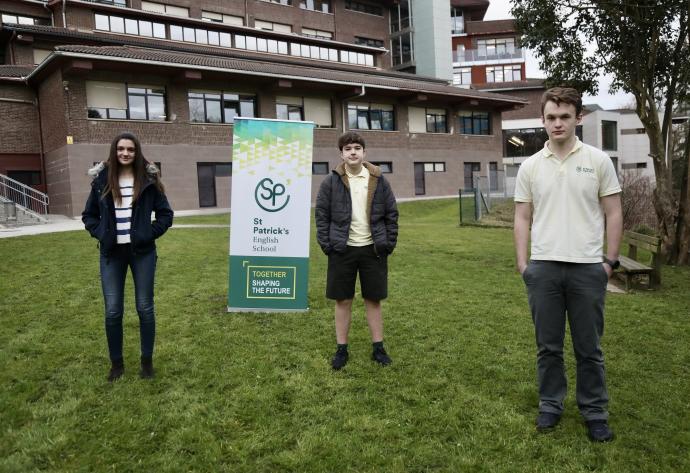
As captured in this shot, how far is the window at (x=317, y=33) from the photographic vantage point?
39.0 meters

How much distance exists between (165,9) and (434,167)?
19732 millimetres

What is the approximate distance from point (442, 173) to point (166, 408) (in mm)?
31775

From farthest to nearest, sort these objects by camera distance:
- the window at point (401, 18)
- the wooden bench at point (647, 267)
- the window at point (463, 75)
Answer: the window at point (463, 75), the window at point (401, 18), the wooden bench at point (647, 267)

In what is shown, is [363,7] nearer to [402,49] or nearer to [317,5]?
[317,5]

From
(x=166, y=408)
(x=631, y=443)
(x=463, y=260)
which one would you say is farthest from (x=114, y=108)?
(x=631, y=443)

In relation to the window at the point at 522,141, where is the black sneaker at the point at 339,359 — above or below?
below

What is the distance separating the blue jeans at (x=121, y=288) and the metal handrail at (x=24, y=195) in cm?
2058

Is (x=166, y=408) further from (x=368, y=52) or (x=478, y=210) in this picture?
(x=368, y=52)

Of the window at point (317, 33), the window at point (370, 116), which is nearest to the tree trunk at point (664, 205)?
the window at point (370, 116)

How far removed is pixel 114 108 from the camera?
22938mm

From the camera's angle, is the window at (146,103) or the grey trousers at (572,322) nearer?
the grey trousers at (572,322)

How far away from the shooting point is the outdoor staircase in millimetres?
19281

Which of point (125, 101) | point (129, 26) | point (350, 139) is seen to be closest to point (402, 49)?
point (129, 26)

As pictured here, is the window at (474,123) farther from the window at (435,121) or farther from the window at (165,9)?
the window at (165,9)
